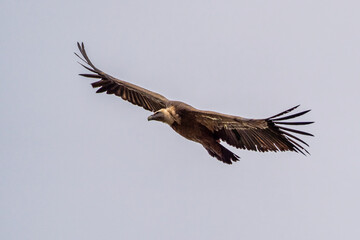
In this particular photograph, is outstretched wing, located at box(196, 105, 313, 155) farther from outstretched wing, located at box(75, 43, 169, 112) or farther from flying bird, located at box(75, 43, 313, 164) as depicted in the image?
outstretched wing, located at box(75, 43, 169, 112)

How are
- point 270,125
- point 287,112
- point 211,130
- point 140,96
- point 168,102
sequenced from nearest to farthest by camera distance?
1. point 287,112
2. point 270,125
3. point 211,130
4. point 168,102
5. point 140,96

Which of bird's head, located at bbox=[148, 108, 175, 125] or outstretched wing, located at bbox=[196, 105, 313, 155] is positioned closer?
outstretched wing, located at bbox=[196, 105, 313, 155]

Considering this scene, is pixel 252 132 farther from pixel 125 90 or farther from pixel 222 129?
pixel 125 90

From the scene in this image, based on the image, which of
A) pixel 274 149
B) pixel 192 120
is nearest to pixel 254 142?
pixel 274 149

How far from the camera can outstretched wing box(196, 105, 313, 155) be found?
38.2 feet

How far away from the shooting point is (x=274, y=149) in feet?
40.1

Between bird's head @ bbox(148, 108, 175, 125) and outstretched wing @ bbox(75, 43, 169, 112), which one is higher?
outstretched wing @ bbox(75, 43, 169, 112)

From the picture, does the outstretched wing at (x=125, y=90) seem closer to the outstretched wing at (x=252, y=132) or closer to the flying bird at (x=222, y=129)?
the flying bird at (x=222, y=129)

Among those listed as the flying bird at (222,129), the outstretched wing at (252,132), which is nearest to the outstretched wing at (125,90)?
the flying bird at (222,129)

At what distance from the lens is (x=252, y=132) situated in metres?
12.4

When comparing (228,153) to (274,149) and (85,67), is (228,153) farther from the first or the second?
(85,67)

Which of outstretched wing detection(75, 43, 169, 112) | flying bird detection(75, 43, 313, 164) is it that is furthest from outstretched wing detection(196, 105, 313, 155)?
outstretched wing detection(75, 43, 169, 112)

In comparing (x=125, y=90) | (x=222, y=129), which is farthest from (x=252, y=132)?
(x=125, y=90)

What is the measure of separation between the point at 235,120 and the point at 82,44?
12.6 feet
